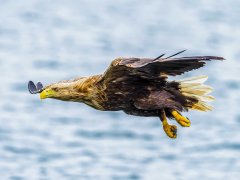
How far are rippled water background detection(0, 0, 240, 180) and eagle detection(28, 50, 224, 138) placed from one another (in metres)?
7.77

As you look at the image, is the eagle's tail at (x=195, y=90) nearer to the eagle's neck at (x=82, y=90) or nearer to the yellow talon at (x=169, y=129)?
the yellow talon at (x=169, y=129)

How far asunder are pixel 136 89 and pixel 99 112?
11.2 metres

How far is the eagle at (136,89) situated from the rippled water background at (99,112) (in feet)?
25.5

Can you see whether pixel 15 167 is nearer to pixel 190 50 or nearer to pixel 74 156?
pixel 74 156

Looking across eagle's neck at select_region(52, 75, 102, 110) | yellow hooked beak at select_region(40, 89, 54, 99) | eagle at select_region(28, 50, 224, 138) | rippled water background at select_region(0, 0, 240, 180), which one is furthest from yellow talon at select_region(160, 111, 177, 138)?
rippled water background at select_region(0, 0, 240, 180)

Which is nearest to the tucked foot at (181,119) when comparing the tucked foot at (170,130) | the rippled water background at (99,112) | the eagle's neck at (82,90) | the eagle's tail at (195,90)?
the tucked foot at (170,130)

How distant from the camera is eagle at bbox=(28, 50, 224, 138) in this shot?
11953 mm

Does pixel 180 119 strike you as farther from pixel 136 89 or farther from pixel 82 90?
pixel 82 90

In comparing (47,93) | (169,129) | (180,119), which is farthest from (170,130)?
(47,93)

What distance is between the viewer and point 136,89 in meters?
12.2

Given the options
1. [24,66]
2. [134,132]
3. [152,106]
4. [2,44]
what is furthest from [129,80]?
[2,44]

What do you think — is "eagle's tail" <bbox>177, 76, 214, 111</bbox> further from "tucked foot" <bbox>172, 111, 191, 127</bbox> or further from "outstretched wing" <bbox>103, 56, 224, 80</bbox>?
"outstretched wing" <bbox>103, 56, 224, 80</bbox>

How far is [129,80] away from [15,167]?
29.7 ft

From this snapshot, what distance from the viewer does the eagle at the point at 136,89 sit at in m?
12.0
